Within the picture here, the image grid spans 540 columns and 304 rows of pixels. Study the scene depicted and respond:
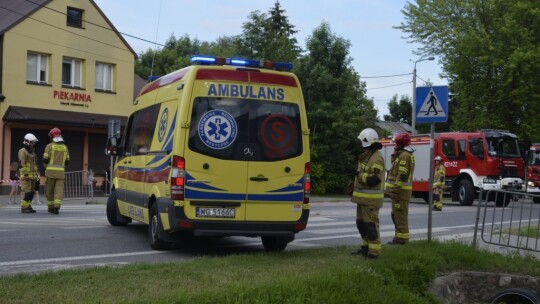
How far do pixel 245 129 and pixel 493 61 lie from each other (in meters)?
28.7

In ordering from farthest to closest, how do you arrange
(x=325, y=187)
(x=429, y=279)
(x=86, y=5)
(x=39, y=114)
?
(x=325, y=187), (x=86, y=5), (x=39, y=114), (x=429, y=279)

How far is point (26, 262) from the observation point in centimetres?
811

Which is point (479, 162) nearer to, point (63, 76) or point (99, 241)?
point (99, 241)

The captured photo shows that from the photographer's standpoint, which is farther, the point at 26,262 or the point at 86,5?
the point at 86,5

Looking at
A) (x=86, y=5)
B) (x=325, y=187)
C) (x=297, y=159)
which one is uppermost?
(x=86, y=5)

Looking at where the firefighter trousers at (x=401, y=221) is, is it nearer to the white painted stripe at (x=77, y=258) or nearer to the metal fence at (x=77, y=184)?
the white painted stripe at (x=77, y=258)

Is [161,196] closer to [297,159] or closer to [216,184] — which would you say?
[216,184]

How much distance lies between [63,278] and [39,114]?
22913 millimetres

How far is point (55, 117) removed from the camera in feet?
91.8

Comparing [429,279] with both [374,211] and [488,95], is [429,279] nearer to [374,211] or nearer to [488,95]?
[374,211]

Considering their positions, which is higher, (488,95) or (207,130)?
(488,95)

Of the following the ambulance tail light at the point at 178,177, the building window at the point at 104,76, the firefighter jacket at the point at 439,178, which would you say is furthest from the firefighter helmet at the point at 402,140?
the building window at the point at 104,76

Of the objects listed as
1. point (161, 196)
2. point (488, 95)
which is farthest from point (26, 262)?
point (488, 95)

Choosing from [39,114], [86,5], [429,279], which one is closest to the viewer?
[429,279]
